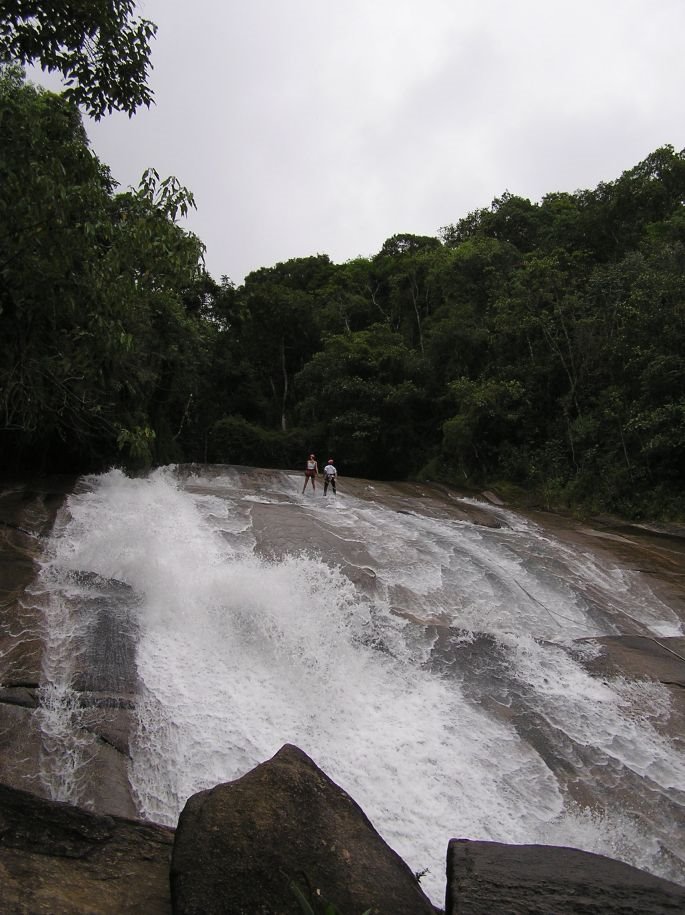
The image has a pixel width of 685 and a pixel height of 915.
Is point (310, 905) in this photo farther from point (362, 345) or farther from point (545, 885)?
point (362, 345)

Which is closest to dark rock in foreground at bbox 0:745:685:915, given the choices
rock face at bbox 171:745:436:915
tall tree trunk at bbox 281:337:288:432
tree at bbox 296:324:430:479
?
rock face at bbox 171:745:436:915

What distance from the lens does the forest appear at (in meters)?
5.34

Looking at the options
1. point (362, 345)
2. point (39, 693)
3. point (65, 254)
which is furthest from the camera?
point (362, 345)

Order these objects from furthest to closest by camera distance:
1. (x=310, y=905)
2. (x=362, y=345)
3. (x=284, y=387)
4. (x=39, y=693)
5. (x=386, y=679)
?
(x=284, y=387) → (x=362, y=345) → (x=386, y=679) → (x=39, y=693) → (x=310, y=905)

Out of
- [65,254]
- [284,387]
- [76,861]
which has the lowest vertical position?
[76,861]

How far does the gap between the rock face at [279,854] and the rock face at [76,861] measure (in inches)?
9.8

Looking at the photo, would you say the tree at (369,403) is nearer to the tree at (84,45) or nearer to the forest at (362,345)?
the forest at (362,345)

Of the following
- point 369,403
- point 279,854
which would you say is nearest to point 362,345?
point 369,403

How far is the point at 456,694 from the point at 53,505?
869 centimetres

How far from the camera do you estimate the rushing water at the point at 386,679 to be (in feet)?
18.1

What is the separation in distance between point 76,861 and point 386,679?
459cm

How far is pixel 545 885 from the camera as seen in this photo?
129 inches

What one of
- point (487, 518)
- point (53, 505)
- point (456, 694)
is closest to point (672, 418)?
point (487, 518)

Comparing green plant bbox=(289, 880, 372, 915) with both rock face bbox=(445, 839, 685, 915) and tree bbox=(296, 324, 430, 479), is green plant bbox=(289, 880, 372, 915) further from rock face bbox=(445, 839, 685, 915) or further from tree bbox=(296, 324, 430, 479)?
tree bbox=(296, 324, 430, 479)
